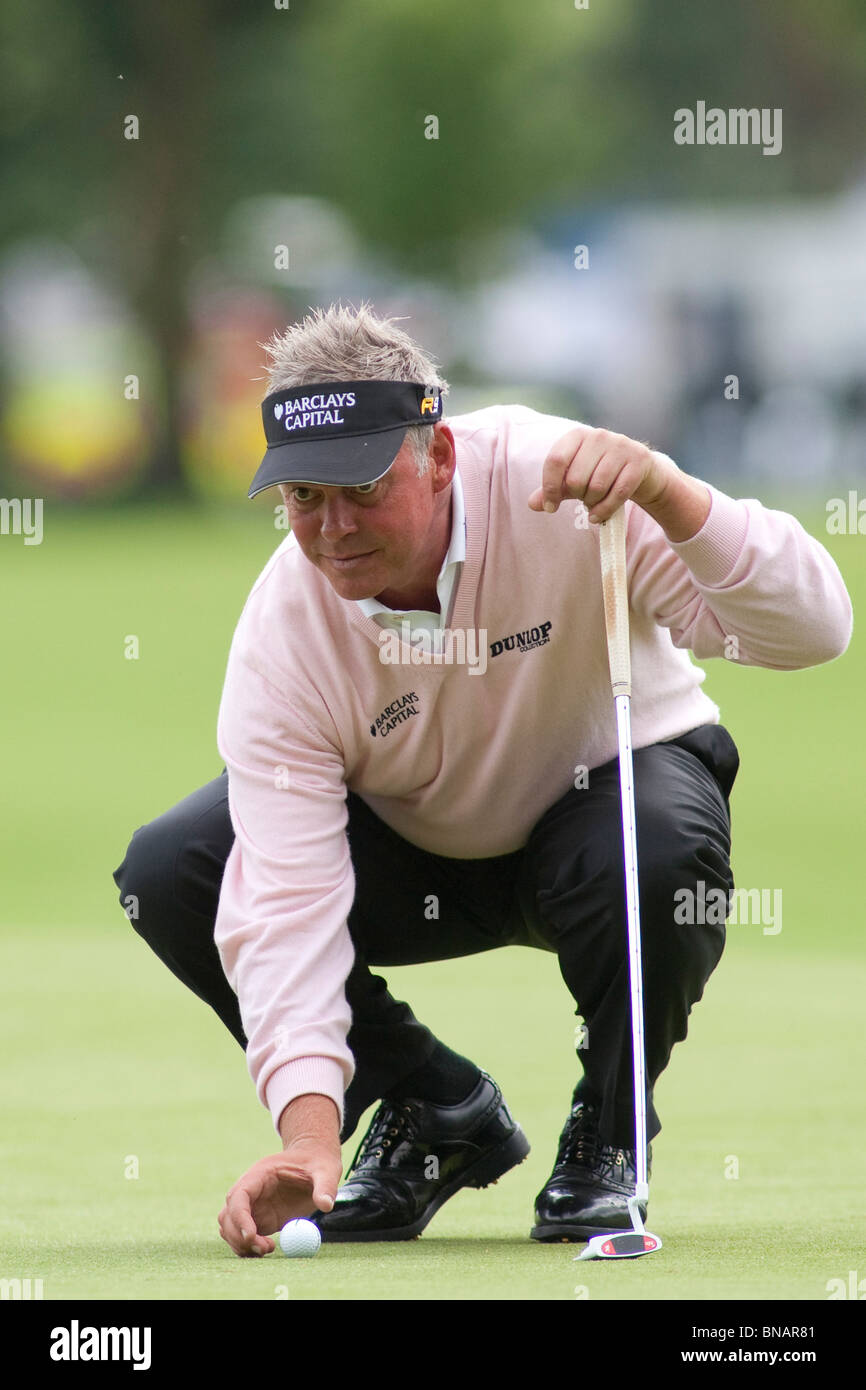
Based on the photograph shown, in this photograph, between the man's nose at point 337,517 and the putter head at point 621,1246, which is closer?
the putter head at point 621,1246

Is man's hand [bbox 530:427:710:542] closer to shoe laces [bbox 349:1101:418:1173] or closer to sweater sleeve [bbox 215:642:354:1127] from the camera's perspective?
sweater sleeve [bbox 215:642:354:1127]

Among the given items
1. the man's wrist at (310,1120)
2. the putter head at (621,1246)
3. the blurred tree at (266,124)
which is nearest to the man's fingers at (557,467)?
the man's wrist at (310,1120)

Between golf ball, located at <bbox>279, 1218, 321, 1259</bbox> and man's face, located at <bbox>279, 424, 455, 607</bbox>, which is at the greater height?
man's face, located at <bbox>279, 424, 455, 607</bbox>

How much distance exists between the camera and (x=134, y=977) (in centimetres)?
843

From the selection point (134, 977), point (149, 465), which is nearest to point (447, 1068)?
point (134, 977)

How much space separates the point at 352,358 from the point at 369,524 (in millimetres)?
297

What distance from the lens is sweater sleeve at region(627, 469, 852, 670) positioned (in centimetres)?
383

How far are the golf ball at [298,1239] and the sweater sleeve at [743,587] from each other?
1.23 metres

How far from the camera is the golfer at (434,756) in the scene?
3.86m

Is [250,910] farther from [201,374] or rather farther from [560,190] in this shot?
[560,190]

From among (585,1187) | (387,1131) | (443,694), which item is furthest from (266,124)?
(585,1187)

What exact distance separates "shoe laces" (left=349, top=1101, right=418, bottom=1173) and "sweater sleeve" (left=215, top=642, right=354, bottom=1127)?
1.77 feet

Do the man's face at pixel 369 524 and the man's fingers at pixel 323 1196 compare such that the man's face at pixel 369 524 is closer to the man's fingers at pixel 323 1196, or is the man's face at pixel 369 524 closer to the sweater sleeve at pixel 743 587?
the sweater sleeve at pixel 743 587

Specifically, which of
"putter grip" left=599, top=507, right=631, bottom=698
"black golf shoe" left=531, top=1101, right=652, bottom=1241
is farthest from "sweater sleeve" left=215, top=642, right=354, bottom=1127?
"putter grip" left=599, top=507, right=631, bottom=698
